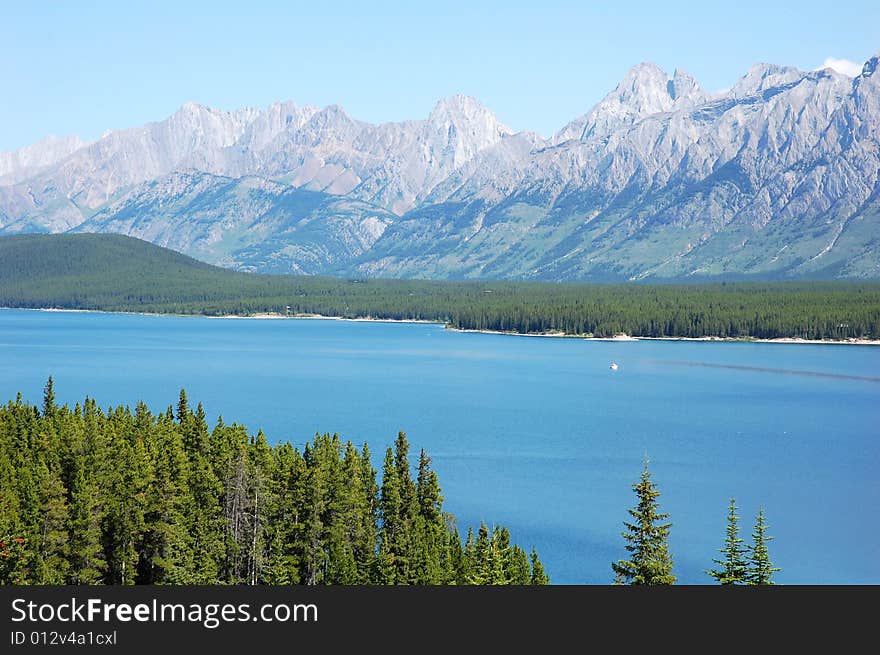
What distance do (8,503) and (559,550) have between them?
30.4 meters

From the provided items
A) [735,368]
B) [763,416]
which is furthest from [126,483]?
[735,368]

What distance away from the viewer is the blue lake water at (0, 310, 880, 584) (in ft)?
241

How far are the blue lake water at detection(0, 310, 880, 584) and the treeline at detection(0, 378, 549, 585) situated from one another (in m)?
10.4

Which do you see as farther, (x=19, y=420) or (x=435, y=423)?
(x=435, y=423)

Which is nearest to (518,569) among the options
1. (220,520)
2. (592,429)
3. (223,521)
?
(223,521)

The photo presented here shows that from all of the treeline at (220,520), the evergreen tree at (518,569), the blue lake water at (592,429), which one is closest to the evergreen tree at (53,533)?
the treeline at (220,520)

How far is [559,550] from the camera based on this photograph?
6881 centimetres

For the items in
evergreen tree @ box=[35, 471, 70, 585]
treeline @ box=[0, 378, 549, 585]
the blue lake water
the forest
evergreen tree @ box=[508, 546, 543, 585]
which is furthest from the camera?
the blue lake water

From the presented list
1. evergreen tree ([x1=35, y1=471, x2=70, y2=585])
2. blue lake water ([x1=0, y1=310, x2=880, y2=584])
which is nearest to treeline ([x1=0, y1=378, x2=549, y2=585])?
evergreen tree ([x1=35, y1=471, x2=70, y2=585])

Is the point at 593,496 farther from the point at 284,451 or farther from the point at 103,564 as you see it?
the point at 103,564

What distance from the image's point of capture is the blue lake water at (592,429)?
241ft

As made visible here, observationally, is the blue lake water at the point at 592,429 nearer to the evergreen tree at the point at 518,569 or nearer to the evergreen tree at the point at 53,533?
the evergreen tree at the point at 518,569

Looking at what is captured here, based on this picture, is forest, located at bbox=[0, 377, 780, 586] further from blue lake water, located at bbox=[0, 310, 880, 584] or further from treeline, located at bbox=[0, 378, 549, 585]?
blue lake water, located at bbox=[0, 310, 880, 584]

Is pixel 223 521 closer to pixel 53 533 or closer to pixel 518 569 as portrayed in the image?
pixel 53 533
